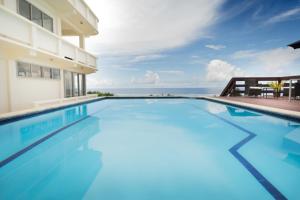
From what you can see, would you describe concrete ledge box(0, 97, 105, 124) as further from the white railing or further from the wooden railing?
the wooden railing

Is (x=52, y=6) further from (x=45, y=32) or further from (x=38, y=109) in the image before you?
(x=38, y=109)

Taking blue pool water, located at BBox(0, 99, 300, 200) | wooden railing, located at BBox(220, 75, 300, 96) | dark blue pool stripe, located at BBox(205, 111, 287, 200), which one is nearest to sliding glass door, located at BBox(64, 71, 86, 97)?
blue pool water, located at BBox(0, 99, 300, 200)

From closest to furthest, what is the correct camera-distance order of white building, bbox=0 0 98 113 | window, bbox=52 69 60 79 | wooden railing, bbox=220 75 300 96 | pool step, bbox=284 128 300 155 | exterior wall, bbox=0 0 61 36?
pool step, bbox=284 128 300 155 < white building, bbox=0 0 98 113 < exterior wall, bbox=0 0 61 36 < window, bbox=52 69 60 79 < wooden railing, bbox=220 75 300 96

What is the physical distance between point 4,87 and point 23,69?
5.10 ft

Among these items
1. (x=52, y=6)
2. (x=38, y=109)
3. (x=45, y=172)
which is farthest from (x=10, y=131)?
(x=52, y=6)

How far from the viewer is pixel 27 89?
9.62 meters

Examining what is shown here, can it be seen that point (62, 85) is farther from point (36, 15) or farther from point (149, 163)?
point (149, 163)

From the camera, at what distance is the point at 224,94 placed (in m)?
17.1

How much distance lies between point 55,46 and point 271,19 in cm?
1987

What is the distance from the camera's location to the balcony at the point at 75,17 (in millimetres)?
11169

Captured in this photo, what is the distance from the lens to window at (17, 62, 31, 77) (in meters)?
9.11

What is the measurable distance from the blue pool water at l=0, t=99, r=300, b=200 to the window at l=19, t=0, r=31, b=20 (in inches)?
240

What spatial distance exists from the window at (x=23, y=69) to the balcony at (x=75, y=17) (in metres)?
4.16

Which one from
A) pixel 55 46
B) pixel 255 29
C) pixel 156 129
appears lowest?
pixel 156 129
